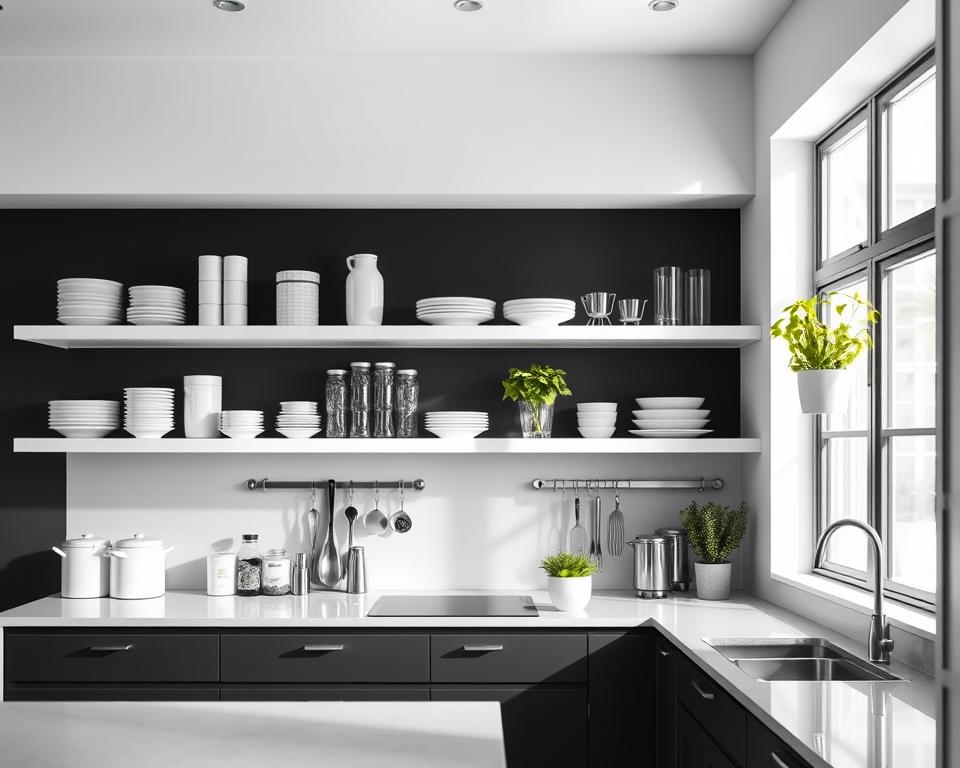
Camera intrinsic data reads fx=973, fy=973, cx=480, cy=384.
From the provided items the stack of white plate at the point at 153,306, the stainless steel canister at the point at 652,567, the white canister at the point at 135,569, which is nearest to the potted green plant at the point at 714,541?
the stainless steel canister at the point at 652,567

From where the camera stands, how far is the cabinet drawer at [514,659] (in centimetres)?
315

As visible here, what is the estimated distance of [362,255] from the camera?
3592 millimetres

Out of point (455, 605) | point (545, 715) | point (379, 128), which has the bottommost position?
point (545, 715)

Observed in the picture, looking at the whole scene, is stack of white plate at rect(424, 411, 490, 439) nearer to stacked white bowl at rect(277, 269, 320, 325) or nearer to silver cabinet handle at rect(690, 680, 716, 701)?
stacked white bowl at rect(277, 269, 320, 325)

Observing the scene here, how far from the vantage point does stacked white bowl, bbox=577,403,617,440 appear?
3.62 m

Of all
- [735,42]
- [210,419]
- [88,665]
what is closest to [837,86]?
[735,42]

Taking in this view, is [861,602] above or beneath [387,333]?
beneath

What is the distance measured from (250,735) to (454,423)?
6.61ft

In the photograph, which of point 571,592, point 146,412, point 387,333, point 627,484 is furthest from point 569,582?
point 146,412

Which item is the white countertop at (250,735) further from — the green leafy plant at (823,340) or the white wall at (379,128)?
the white wall at (379,128)

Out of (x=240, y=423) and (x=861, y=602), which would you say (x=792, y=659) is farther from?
(x=240, y=423)

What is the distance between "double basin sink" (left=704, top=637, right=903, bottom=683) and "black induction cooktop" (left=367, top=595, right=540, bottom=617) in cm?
73

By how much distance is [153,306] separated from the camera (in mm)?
3592

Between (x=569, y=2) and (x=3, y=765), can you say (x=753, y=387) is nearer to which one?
(x=569, y=2)
